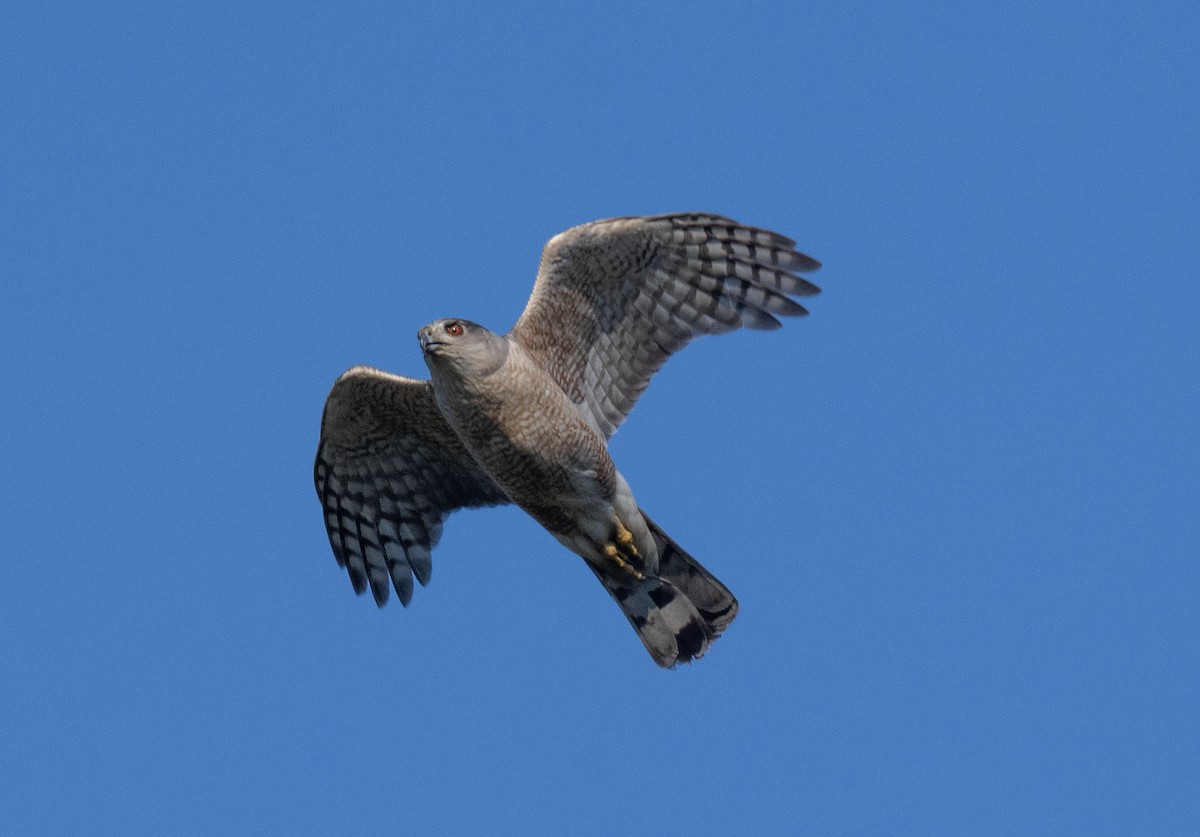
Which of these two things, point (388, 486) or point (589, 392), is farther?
point (388, 486)

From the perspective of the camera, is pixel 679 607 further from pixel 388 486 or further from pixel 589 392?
pixel 388 486

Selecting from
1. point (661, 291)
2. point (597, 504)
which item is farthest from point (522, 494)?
point (661, 291)

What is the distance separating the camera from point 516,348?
13.0 metres

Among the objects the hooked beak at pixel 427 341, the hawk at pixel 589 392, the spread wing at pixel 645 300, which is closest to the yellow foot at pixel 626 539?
the hawk at pixel 589 392

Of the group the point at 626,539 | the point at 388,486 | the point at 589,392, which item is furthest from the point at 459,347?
the point at 388,486

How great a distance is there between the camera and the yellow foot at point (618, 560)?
1366 cm

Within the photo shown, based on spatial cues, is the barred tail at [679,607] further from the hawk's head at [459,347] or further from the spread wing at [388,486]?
the hawk's head at [459,347]

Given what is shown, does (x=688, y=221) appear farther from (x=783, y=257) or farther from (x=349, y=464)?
(x=349, y=464)

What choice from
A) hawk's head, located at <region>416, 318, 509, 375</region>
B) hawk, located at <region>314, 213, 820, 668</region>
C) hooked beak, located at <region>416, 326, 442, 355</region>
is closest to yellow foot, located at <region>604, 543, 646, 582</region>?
hawk, located at <region>314, 213, 820, 668</region>

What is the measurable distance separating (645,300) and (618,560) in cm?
173

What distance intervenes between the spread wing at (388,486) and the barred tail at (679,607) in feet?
3.93

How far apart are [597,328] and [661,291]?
468mm

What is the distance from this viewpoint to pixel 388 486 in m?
14.6

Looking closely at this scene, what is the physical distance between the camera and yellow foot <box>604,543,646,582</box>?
1366 cm
